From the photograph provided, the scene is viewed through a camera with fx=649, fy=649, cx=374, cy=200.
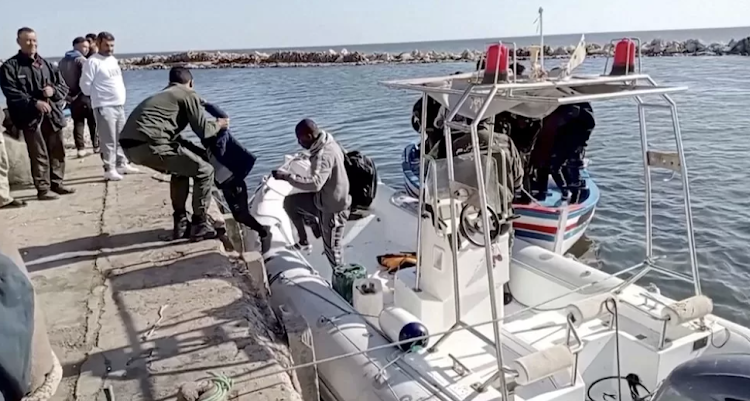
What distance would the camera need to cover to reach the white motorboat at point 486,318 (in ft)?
10.7

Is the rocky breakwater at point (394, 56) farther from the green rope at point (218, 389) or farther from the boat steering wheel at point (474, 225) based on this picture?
the green rope at point (218, 389)

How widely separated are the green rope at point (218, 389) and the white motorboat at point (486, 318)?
2.72 ft

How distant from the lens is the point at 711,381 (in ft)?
6.47

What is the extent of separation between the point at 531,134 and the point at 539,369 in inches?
142

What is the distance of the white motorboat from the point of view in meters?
3.27

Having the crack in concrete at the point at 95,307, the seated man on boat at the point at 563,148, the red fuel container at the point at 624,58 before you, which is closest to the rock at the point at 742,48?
the seated man on boat at the point at 563,148

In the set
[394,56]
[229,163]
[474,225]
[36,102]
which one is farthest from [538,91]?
[394,56]

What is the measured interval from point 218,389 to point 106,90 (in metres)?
4.14

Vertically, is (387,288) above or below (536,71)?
below

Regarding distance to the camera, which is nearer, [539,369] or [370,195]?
[539,369]

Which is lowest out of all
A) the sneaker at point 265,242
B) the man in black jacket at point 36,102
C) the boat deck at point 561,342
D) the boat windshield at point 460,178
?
the boat deck at point 561,342

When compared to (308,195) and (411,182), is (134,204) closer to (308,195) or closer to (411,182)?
(308,195)

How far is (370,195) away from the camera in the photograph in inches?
239

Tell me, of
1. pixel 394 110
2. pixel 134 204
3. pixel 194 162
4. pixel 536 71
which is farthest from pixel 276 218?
pixel 394 110
